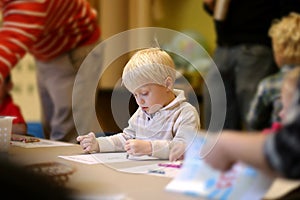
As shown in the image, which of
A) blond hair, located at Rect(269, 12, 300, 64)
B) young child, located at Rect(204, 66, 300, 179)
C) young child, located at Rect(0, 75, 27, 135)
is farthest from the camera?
young child, located at Rect(0, 75, 27, 135)

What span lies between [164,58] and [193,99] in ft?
0.33

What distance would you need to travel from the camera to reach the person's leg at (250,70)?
6.40 feet

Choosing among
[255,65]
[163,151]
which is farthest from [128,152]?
[255,65]

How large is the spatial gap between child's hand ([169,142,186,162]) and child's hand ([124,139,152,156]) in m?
0.04

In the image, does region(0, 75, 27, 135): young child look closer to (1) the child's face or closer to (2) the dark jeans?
(2) the dark jeans

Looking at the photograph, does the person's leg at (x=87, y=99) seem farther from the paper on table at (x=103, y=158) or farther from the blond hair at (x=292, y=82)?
the blond hair at (x=292, y=82)

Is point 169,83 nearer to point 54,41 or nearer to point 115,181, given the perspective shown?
point 115,181

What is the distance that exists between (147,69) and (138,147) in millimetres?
138

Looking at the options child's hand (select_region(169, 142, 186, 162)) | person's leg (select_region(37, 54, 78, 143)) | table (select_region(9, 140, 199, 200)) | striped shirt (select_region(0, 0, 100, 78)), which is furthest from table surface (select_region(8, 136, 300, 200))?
person's leg (select_region(37, 54, 78, 143))

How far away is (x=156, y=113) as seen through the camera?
0.98 metres

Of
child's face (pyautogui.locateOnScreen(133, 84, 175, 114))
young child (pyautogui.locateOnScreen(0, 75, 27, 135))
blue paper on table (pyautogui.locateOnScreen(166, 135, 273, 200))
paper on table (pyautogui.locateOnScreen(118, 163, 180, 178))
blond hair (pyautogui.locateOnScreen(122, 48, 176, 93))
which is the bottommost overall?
young child (pyautogui.locateOnScreen(0, 75, 27, 135))

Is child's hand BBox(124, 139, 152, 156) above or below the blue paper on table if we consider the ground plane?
below

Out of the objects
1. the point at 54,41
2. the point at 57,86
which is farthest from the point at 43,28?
the point at 57,86

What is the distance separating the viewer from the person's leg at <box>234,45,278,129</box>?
6.40ft
